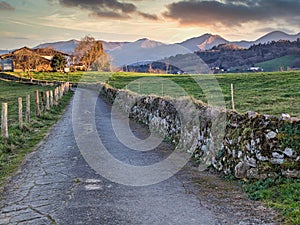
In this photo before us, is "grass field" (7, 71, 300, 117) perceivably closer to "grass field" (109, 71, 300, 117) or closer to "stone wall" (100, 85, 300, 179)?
"grass field" (109, 71, 300, 117)

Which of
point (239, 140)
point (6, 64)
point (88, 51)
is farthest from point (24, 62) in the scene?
point (239, 140)

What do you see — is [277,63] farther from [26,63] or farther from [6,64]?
[6,64]

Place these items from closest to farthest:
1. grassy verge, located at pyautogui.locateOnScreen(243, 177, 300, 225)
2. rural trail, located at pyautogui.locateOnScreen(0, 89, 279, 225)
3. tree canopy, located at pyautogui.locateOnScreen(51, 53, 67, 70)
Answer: grassy verge, located at pyautogui.locateOnScreen(243, 177, 300, 225)
rural trail, located at pyautogui.locateOnScreen(0, 89, 279, 225)
tree canopy, located at pyautogui.locateOnScreen(51, 53, 67, 70)

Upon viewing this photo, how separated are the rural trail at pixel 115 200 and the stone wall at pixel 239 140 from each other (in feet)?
1.48

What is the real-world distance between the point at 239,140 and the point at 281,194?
1492mm

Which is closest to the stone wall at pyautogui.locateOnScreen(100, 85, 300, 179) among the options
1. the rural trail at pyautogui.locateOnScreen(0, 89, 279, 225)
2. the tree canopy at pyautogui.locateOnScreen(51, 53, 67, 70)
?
the rural trail at pyautogui.locateOnScreen(0, 89, 279, 225)

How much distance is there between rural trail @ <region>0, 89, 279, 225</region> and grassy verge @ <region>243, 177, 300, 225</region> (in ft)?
0.58

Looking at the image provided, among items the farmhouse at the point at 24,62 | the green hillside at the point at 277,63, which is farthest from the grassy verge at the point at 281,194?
the farmhouse at the point at 24,62

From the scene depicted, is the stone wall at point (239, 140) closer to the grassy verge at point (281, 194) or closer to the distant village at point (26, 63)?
the grassy verge at point (281, 194)

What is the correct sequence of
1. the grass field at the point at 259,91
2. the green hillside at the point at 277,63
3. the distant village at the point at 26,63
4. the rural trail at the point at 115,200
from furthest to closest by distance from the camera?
the distant village at the point at 26,63
the green hillside at the point at 277,63
the grass field at the point at 259,91
the rural trail at the point at 115,200

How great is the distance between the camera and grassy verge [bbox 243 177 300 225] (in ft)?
15.7

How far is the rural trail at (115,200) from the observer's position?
16.3 ft

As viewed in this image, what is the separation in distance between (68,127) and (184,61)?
2006 inches

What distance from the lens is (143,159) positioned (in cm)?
880
